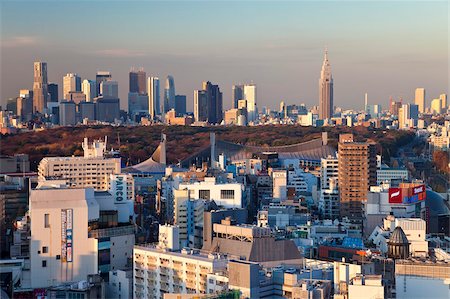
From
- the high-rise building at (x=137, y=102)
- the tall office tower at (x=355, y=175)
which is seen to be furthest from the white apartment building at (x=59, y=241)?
the high-rise building at (x=137, y=102)

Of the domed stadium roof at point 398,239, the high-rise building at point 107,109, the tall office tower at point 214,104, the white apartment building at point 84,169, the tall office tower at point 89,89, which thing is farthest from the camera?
the tall office tower at point 214,104

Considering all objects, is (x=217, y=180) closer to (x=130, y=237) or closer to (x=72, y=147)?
(x=130, y=237)

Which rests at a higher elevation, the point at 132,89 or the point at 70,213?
the point at 132,89

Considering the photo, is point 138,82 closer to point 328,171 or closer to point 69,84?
point 69,84

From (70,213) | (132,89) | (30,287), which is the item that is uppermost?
(132,89)

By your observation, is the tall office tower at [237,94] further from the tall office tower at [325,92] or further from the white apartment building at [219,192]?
the white apartment building at [219,192]

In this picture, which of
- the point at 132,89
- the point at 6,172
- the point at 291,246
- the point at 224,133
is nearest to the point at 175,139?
the point at 224,133
